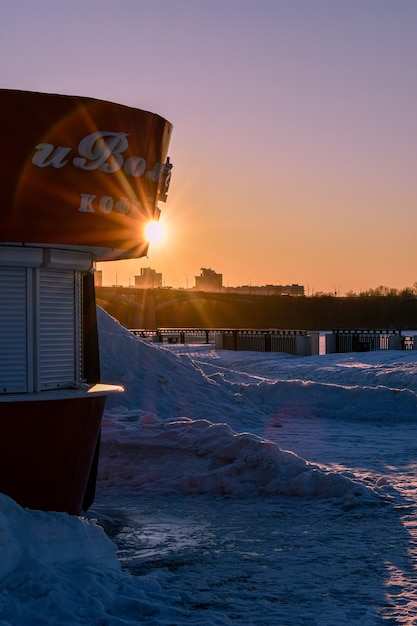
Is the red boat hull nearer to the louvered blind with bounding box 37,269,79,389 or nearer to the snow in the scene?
the louvered blind with bounding box 37,269,79,389

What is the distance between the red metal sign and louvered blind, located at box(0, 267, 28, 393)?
50cm

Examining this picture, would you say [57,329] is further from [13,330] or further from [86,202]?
[86,202]

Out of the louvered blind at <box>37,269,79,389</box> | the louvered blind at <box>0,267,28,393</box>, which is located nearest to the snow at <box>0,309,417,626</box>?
the louvered blind at <box>0,267,28,393</box>

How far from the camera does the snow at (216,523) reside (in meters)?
7.18

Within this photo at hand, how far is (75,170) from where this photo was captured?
371 inches

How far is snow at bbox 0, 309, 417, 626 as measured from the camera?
7.18m

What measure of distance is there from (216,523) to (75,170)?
4.53m

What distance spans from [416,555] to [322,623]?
2.47 meters

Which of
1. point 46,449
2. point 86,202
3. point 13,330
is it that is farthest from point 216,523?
point 86,202

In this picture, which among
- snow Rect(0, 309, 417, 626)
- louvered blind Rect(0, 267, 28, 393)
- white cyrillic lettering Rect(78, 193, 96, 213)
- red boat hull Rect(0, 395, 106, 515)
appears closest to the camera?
snow Rect(0, 309, 417, 626)

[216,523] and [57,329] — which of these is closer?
[57,329]

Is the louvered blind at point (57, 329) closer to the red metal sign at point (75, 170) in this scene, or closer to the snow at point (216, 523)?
the red metal sign at point (75, 170)

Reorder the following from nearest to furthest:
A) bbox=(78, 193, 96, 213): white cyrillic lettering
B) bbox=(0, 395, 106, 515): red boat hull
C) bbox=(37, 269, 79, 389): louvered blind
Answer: bbox=(0, 395, 106, 515): red boat hull
bbox=(78, 193, 96, 213): white cyrillic lettering
bbox=(37, 269, 79, 389): louvered blind

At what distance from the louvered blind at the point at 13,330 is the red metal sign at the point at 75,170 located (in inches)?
19.8
